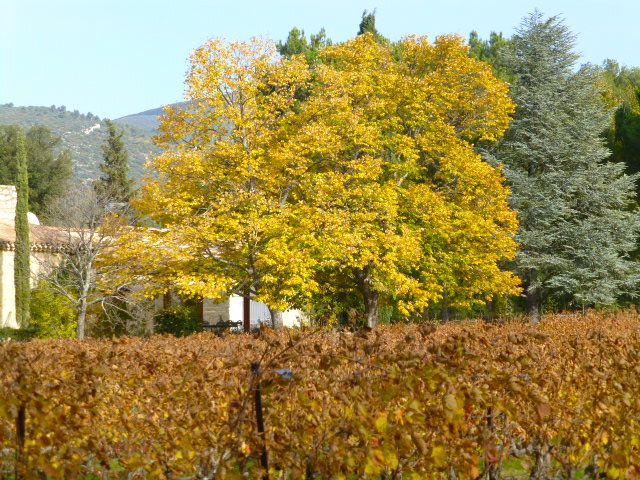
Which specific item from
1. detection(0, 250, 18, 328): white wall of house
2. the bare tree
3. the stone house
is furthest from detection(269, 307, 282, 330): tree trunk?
detection(0, 250, 18, 328): white wall of house

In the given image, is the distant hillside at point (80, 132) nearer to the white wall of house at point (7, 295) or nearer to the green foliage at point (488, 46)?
the green foliage at point (488, 46)

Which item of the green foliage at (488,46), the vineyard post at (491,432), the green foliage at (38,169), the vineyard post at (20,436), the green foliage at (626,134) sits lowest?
the vineyard post at (491,432)

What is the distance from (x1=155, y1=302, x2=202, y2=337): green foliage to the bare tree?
2.13 meters

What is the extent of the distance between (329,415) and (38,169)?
51684mm

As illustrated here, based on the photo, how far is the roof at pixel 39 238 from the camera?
1104 inches

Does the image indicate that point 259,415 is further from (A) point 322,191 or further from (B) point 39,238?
(B) point 39,238

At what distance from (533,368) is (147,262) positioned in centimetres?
1608

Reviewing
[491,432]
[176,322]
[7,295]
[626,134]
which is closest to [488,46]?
[626,134]

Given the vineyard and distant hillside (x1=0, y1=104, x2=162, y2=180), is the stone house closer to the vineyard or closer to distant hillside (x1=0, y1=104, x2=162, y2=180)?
the vineyard

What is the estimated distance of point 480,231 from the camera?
81.6 ft

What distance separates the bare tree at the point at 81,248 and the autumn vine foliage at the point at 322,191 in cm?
195

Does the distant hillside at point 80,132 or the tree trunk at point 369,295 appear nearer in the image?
the tree trunk at point 369,295

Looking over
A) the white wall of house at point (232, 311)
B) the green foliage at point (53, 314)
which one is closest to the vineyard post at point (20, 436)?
the green foliage at point (53, 314)

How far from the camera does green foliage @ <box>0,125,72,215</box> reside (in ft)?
166
